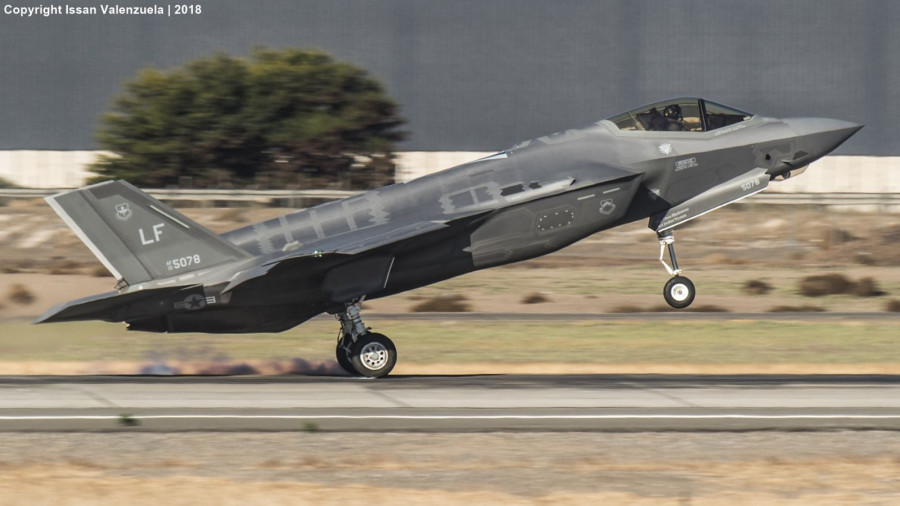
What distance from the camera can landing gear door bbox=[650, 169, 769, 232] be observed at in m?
21.5

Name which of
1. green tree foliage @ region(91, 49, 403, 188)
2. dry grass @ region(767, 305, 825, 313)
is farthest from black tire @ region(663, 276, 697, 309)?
green tree foliage @ region(91, 49, 403, 188)

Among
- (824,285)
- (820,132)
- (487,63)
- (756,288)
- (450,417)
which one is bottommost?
(450,417)

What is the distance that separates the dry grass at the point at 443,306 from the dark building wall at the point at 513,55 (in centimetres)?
2037

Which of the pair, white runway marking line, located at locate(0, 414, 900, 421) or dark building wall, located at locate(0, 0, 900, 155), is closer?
white runway marking line, located at locate(0, 414, 900, 421)

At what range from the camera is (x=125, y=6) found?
58281 millimetres

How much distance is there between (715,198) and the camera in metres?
21.7

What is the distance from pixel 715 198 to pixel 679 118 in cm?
A: 160

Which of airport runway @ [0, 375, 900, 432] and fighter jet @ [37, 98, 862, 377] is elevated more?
fighter jet @ [37, 98, 862, 377]

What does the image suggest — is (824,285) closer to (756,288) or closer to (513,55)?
(756,288)

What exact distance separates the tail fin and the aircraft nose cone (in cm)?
1037

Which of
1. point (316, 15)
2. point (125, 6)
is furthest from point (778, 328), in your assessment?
point (125, 6)

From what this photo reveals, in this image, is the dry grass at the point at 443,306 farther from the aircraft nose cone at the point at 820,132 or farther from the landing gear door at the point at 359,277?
the aircraft nose cone at the point at 820,132

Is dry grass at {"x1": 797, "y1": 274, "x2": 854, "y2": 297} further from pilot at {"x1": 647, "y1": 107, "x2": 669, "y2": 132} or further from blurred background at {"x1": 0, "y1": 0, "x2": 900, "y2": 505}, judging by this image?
pilot at {"x1": 647, "y1": 107, "x2": 669, "y2": 132}

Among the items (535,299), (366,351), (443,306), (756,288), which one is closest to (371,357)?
(366,351)
